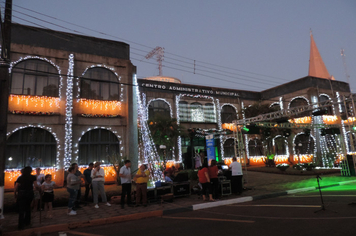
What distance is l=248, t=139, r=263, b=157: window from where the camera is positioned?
31.2 meters

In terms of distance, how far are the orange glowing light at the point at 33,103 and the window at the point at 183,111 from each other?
47.8 ft

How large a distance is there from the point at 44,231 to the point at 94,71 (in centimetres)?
1348

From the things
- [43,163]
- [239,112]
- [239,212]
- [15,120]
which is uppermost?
[239,112]

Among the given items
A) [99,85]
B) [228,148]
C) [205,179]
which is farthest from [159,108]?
[205,179]

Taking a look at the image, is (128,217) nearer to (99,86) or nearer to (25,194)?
(25,194)

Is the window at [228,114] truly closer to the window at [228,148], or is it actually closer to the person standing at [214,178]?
the window at [228,148]

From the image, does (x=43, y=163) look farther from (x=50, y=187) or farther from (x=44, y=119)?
(x=50, y=187)

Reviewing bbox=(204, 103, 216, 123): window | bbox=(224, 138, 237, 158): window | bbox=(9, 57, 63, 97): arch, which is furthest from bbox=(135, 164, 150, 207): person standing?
bbox=(224, 138, 237, 158): window

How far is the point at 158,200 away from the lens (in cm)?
1033

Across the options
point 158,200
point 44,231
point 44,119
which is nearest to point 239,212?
point 158,200

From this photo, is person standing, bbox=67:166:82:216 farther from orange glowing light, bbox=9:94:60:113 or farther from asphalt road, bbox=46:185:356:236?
orange glowing light, bbox=9:94:60:113

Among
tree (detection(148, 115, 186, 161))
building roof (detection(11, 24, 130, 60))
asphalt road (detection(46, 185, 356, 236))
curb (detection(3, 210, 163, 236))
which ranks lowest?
asphalt road (detection(46, 185, 356, 236))

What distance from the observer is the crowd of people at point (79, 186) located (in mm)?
6945

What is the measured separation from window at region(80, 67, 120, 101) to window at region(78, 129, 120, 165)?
8.46ft
